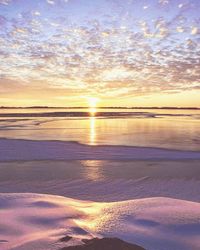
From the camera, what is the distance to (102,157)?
36.3 feet

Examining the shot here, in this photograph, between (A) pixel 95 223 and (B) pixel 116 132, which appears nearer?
(A) pixel 95 223

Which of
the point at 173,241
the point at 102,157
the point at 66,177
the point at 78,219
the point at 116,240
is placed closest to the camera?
the point at 116,240

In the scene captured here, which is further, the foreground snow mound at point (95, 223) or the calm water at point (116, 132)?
the calm water at point (116, 132)

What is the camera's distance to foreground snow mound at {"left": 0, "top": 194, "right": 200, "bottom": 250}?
3541 millimetres

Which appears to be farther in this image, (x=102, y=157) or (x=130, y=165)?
(x=102, y=157)

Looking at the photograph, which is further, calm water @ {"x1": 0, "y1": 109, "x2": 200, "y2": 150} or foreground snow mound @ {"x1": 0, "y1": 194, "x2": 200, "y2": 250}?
calm water @ {"x1": 0, "y1": 109, "x2": 200, "y2": 150}

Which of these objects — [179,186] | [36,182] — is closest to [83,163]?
[36,182]

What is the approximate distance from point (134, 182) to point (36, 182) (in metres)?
2.28

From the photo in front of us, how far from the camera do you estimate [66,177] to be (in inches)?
319

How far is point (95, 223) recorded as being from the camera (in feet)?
13.4

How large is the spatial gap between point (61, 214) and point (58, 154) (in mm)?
7298

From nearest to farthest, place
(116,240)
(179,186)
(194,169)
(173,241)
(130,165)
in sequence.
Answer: (116,240) < (173,241) < (179,186) < (194,169) < (130,165)

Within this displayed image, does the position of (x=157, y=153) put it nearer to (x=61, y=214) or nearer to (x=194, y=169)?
(x=194, y=169)

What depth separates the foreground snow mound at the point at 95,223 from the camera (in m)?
3.54
